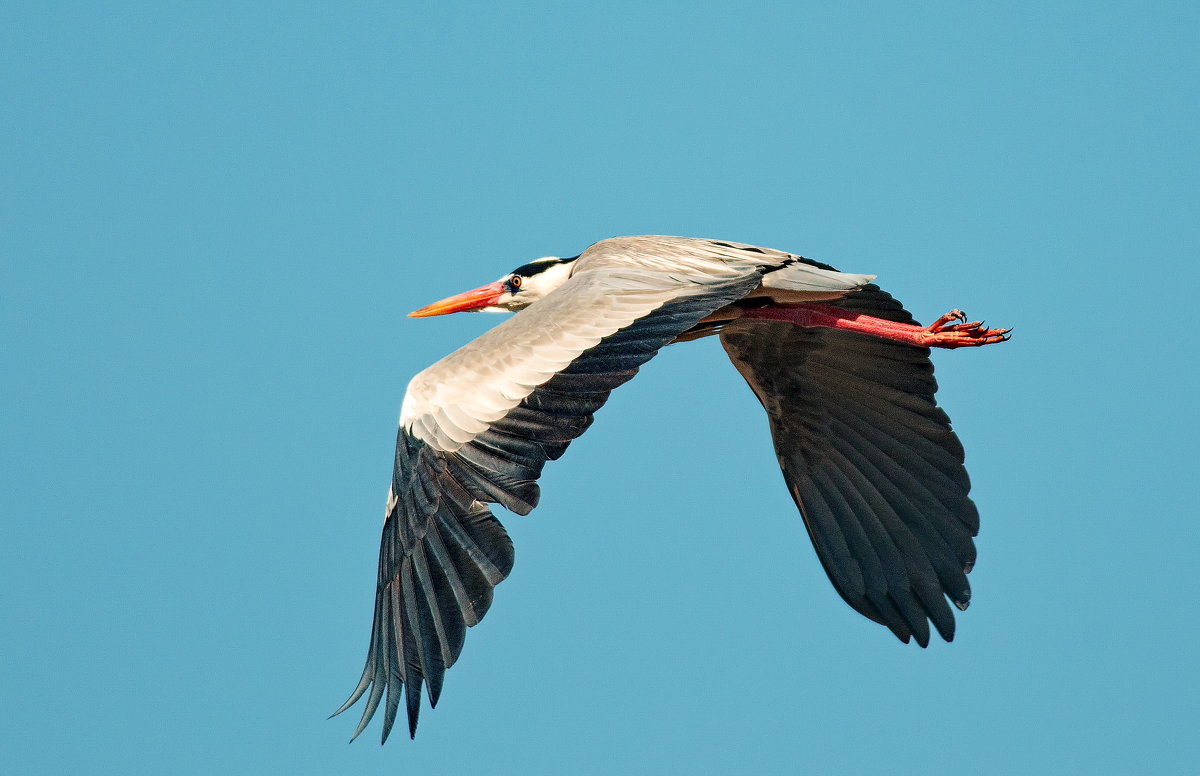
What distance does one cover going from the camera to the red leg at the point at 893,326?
27.7 feet

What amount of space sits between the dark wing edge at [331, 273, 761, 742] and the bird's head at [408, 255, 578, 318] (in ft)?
10.1

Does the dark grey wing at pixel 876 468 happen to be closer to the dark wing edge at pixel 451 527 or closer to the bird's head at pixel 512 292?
the bird's head at pixel 512 292

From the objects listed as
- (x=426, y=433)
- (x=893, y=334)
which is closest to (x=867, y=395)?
(x=893, y=334)

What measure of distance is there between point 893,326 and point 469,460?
3.28 meters

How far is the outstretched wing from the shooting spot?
20.4ft

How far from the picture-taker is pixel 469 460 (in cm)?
643

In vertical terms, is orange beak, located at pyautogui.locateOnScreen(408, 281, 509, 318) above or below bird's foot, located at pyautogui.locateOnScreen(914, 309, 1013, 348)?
above

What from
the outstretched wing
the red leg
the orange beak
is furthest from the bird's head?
the outstretched wing

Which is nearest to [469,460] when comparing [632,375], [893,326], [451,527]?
[451,527]

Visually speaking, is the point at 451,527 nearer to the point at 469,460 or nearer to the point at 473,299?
Answer: the point at 469,460

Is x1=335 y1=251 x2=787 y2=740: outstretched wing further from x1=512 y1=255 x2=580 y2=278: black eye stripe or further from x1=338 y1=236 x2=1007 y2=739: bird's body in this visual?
x1=512 y1=255 x2=580 y2=278: black eye stripe

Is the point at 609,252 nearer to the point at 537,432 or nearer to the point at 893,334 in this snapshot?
the point at 893,334

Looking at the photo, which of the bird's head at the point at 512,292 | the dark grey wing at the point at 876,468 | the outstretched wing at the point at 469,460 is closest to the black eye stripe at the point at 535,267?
the bird's head at the point at 512,292

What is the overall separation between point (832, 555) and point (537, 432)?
10.7ft
